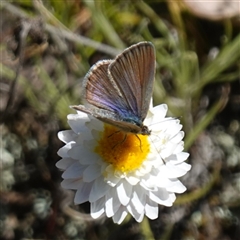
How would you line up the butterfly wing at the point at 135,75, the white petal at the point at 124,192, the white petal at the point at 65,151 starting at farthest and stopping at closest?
the white petal at the point at 65,151
the white petal at the point at 124,192
the butterfly wing at the point at 135,75

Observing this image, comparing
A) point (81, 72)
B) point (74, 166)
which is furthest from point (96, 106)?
point (81, 72)

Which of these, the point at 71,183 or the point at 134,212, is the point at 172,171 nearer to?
the point at 134,212

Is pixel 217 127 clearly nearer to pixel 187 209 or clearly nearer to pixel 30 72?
pixel 187 209

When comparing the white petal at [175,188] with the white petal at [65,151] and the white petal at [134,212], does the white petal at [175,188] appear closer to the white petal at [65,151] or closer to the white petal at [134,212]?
the white petal at [134,212]

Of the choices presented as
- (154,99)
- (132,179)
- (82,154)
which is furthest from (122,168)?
(154,99)

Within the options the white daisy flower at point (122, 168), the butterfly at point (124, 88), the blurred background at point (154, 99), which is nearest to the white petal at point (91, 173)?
the white daisy flower at point (122, 168)
